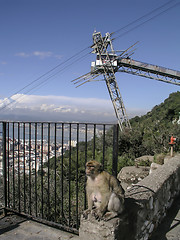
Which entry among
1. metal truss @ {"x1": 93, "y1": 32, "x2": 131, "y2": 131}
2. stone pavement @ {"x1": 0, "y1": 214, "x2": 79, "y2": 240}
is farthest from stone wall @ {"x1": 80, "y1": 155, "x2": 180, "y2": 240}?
metal truss @ {"x1": 93, "y1": 32, "x2": 131, "y2": 131}

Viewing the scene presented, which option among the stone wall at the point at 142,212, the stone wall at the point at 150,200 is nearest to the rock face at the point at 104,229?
the stone wall at the point at 142,212

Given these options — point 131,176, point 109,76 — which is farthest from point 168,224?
point 109,76

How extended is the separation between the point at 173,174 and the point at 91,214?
257cm

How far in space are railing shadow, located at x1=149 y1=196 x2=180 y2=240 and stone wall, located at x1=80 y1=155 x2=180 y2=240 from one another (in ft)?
0.33

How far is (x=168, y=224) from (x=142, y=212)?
4.44ft

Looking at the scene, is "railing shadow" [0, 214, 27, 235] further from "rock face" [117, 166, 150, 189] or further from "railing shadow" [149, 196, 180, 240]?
"rock face" [117, 166, 150, 189]

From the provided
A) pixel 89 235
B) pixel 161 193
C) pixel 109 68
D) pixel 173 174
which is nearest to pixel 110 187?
pixel 89 235

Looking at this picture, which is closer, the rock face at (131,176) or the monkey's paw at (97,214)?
the monkey's paw at (97,214)

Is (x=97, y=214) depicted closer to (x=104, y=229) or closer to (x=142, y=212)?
(x=104, y=229)

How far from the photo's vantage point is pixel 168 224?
3.51 meters

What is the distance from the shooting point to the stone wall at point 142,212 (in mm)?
2037

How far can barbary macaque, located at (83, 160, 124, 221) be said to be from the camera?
78.5 inches

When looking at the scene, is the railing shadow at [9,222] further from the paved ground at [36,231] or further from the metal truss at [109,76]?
the metal truss at [109,76]

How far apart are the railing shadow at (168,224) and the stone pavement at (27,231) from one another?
1343mm
